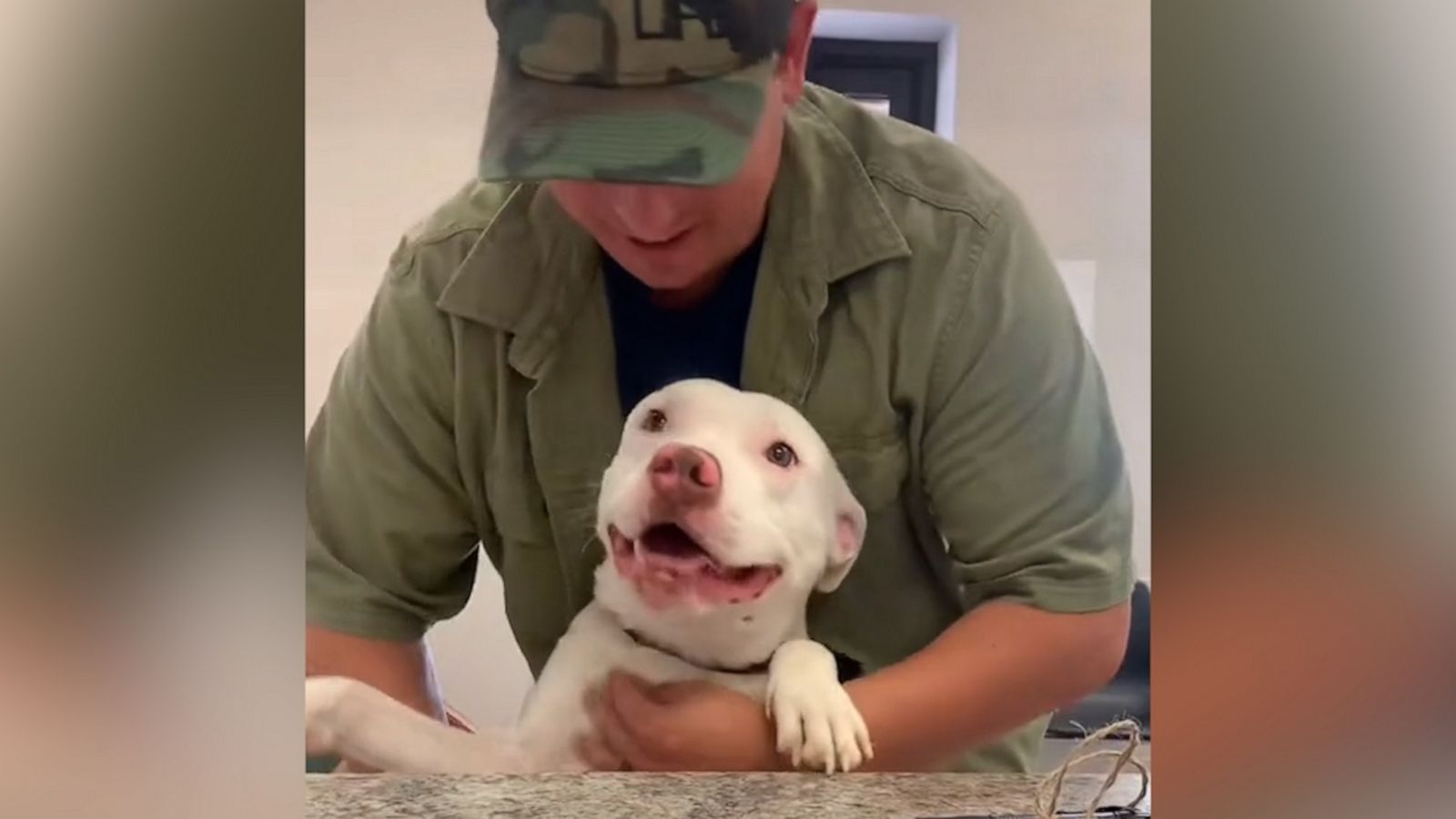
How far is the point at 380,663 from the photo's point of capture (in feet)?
2.66

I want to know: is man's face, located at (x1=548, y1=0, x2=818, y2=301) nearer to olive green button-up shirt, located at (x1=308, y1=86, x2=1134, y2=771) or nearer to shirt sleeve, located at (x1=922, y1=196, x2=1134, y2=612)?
olive green button-up shirt, located at (x1=308, y1=86, x2=1134, y2=771)

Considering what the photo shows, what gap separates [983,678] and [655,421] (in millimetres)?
289

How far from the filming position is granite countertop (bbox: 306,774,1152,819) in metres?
0.78

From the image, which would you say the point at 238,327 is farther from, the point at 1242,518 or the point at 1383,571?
the point at 1383,571

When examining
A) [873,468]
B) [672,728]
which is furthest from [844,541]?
[672,728]

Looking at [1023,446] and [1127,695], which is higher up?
[1023,446]

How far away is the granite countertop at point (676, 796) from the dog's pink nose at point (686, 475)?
201 millimetres

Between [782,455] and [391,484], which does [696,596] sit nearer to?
[782,455]

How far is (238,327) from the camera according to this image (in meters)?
0.80

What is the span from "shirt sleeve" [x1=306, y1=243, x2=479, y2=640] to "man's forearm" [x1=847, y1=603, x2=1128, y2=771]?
1.01ft

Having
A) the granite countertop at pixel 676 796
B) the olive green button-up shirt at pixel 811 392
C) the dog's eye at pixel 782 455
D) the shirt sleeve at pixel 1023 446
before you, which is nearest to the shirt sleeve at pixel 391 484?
the olive green button-up shirt at pixel 811 392

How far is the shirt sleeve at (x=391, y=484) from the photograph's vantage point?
0.81 meters

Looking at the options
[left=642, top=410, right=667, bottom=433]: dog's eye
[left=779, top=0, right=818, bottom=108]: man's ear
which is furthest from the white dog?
[left=779, top=0, right=818, bottom=108]: man's ear

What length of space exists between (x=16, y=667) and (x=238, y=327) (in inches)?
10.7
